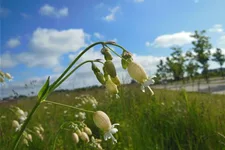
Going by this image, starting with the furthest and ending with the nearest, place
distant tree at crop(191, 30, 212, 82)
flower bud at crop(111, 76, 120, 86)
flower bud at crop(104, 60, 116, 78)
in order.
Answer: distant tree at crop(191, 30, 212, 82), flower bud at crop(111, 76, 120, 86), flower bud at crop(104, 60, 116, 78)

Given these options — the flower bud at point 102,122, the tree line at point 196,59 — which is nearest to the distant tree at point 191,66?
the tree line at point 196,59

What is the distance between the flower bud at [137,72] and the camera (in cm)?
106

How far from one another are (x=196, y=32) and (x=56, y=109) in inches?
741

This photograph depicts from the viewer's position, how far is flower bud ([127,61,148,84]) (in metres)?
1.06

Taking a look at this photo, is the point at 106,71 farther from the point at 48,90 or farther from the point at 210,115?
the point at 210,115

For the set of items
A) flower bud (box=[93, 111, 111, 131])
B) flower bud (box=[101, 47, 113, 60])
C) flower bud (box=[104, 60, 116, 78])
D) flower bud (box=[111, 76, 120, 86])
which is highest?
flower bud (box=[101, 47, 113, 60])

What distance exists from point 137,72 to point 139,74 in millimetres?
16

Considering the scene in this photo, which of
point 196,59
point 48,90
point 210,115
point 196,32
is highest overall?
point 196,32

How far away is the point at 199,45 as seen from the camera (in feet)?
71.5

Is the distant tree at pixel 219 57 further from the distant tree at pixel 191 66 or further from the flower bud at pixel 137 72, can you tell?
the flower bud at pixel 137 72

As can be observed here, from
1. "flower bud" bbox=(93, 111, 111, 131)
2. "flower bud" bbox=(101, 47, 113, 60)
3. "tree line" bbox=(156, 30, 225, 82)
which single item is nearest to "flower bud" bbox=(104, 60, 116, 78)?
"flower bud" bbox=(101, 47, 113, 60)

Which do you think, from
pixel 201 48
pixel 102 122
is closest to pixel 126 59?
pixel 102 122

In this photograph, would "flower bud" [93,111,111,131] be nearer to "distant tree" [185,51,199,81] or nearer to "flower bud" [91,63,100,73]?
"flower bud" [91,63,100,73]

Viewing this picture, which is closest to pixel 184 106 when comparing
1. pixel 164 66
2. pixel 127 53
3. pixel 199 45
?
pixel 127 53
